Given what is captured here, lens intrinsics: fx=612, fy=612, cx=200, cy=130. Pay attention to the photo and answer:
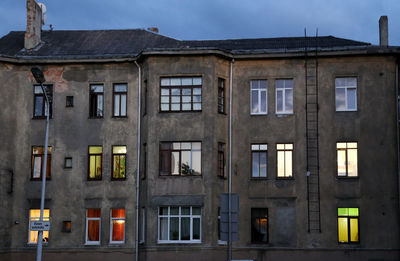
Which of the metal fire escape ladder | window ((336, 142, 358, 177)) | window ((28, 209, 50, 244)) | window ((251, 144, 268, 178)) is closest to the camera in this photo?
the metal fire escape ladder

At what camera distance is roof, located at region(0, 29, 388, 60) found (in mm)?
32966

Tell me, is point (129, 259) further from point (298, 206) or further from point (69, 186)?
point (298, 206)

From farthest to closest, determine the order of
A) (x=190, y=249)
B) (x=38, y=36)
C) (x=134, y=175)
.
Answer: (x=38, y=36) < (x=134, y=175) < (x=190, y=249)

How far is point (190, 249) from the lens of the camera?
2972cm

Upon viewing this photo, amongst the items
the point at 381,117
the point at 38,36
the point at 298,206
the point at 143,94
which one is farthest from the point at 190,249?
the point at 38,36

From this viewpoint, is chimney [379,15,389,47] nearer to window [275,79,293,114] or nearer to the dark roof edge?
the dark roof edge

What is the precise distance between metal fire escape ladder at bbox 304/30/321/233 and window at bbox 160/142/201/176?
18.5 ft

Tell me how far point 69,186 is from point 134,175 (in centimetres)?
352

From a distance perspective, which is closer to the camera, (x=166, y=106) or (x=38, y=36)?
(x=166, y=106)

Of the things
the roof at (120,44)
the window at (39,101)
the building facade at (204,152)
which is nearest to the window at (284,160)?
the building facade at (204,152)

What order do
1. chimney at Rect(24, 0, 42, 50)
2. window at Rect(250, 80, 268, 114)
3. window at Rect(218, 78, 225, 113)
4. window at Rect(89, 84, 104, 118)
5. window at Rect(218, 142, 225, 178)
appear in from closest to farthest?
→ window at Rect(218, 142, 225, 178)
window at Rect(218, 78, 225, 113)
window at Rect(250, 80, 268, 114)
window at Rect(89, 84, 104, 118)
chimney at Rect(24, 0, 42, 50)

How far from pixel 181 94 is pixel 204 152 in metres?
3.25

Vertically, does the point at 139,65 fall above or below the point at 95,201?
above

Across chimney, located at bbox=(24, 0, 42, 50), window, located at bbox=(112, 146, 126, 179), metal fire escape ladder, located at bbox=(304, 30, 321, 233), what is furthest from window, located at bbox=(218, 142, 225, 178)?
chimney, located at bbox=(24, 0, 42, 50)
